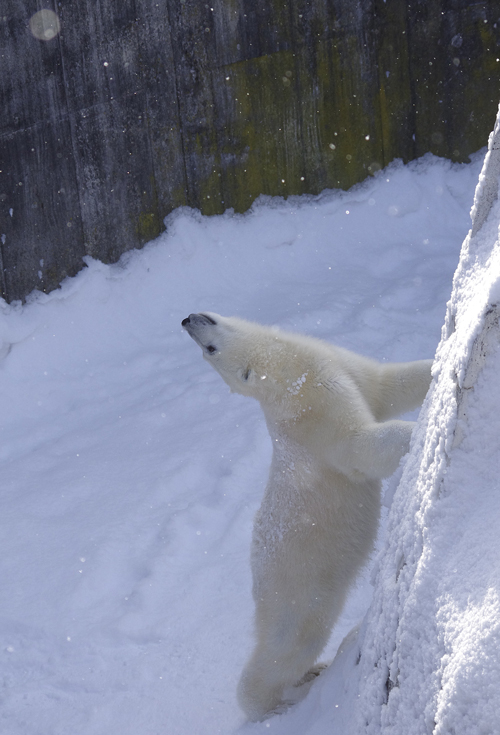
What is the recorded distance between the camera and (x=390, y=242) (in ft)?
14.1

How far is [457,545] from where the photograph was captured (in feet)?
3.15

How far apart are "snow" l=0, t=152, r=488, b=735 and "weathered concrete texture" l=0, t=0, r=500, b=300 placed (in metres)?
0.21

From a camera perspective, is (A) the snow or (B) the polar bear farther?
(B) the polar bear

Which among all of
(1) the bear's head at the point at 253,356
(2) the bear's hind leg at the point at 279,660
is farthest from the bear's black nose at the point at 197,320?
(2) the bear's hind leg at the point at 279,660

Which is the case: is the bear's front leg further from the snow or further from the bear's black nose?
the bear's black nose

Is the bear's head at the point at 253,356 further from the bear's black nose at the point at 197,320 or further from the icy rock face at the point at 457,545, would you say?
the icy rock face at the point at 457,545

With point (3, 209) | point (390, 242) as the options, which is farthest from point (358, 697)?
point (3, 209)

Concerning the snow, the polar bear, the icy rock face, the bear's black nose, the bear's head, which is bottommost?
the snow

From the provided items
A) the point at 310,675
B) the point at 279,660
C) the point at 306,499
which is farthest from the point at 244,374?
the point at 310,675

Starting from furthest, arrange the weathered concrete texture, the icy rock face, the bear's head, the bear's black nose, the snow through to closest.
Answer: the weathered concrete texture → the bear's black nose → the bear's head → the snow → the icy rock face

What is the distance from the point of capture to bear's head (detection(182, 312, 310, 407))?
6.70ft

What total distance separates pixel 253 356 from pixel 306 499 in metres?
0.46

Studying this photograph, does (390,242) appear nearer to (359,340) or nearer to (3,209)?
(359,340)

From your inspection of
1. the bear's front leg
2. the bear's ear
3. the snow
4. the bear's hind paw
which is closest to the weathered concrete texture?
the snow
